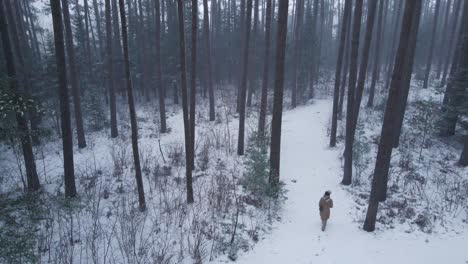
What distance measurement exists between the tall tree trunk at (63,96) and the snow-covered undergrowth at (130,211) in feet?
2.82

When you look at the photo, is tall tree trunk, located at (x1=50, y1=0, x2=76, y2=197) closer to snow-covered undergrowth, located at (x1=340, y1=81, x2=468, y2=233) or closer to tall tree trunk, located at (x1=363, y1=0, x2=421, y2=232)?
tall tree trunk, located at (x1=363, y1=0, x2=421, y2=232)

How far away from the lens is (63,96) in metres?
10.0

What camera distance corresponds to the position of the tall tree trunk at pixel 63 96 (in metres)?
9.10

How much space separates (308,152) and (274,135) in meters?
6.44

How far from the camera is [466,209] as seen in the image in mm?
10523

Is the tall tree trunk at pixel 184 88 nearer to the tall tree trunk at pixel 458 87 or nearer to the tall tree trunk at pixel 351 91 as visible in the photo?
Result: the tall tree trunk at pixel 351 91

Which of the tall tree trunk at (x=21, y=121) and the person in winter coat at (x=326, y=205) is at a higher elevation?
the tall tree trunk at (x=21, y=121)

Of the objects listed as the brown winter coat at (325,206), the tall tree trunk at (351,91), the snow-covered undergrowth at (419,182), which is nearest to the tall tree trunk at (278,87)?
the brown winter coat at (325,206)

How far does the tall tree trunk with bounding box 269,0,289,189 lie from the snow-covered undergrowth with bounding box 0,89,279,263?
158 cm

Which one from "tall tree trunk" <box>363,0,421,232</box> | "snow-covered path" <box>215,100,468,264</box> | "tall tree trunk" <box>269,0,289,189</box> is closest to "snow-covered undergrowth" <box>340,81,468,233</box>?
"snow-covered path" <box>215,100,468,264</box>

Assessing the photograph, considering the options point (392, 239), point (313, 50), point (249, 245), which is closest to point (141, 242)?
point (249, 245)

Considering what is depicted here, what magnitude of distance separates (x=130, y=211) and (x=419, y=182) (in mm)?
12938

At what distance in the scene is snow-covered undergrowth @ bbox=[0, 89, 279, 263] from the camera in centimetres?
736

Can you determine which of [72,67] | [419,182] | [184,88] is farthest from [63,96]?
[419,182]
